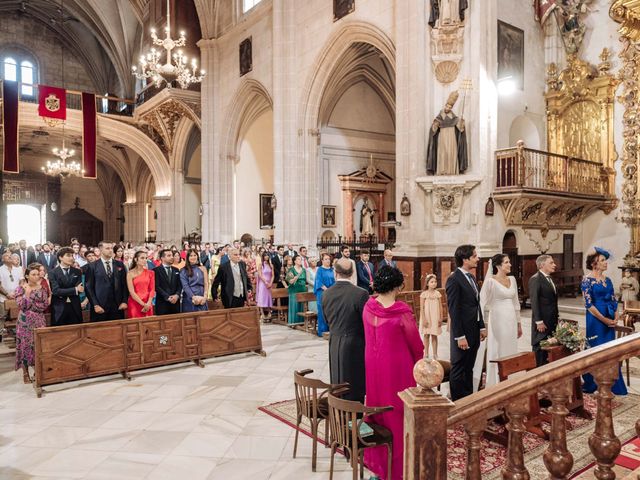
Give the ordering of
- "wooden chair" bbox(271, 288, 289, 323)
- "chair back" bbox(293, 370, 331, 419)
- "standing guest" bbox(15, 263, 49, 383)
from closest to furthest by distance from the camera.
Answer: "chair back" bbox(293, 370, 331, 419) < "standing guest" bbox(15, 263, 49, 383) < "wooden chair" bbox(271, 288, 289, 323)

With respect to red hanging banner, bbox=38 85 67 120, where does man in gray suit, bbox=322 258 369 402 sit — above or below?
below

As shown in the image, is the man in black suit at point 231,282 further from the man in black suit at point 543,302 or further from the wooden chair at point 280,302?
the man in black suit at point 543,302

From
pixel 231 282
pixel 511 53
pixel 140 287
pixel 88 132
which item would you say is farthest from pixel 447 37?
pixel 88 132

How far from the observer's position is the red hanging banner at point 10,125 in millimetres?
17062

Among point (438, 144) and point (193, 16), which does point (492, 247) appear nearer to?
point (438, 144)

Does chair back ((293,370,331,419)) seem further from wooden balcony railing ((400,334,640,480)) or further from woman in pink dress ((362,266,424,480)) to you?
wooden balcony railing ((400,334,640,480))

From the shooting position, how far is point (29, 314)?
235 inches

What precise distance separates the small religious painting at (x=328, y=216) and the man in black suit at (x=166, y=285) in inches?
413

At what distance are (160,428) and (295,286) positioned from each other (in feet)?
16.9

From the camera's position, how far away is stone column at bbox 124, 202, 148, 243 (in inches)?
1062

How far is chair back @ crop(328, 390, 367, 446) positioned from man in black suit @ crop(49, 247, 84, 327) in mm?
4520

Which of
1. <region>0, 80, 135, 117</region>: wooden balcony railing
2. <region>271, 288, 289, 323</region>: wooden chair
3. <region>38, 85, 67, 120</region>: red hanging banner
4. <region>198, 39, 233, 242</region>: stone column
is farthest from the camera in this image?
<region>0, 80, 135, 117</region>: wooden balcony railing

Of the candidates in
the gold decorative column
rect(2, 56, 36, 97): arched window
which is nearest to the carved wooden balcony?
the gold decorative column

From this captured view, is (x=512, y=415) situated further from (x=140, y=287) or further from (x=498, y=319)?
(x=140, y=287)
